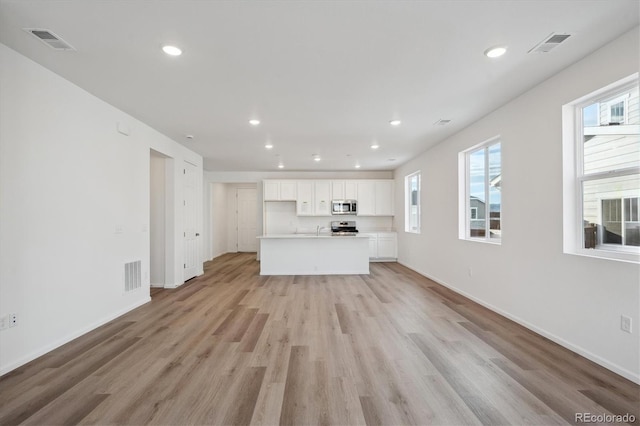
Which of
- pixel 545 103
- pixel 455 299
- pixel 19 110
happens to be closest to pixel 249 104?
pixel 19 110

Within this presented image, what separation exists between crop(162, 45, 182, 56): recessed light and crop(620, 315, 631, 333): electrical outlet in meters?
4.12

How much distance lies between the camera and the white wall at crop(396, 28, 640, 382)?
7.69 feet

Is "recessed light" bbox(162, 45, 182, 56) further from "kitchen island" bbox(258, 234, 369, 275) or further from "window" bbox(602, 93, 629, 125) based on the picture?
"kitchen island" bbox(258, 234, 369, 275)

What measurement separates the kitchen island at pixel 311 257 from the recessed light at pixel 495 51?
4358mm

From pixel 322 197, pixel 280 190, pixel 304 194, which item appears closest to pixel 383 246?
pixel 322 197

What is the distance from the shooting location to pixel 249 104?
363cm

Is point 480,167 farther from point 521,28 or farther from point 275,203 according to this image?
point 275,203

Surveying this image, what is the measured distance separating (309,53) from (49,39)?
2.03 meters

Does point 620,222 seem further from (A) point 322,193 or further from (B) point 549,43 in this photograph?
(A) point 322,193

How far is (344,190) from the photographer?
8.44 meters

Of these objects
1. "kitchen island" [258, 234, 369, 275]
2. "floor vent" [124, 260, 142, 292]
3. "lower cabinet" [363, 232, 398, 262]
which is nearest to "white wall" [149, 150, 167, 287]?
"floor vent" [124, 260, 142, 292]

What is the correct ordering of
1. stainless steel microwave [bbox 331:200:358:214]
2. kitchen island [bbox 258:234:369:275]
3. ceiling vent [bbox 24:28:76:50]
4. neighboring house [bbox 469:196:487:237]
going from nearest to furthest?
ceiling vent [bbox 24:28:76:50], neighboring house [bbox 469:196:487:237], kitchen island [bbox 258:234:369:275], stainless steel microwave [bbox 331:200:358:214]

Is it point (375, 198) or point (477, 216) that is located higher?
point (375, 198)

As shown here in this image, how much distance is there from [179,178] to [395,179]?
5.62m
